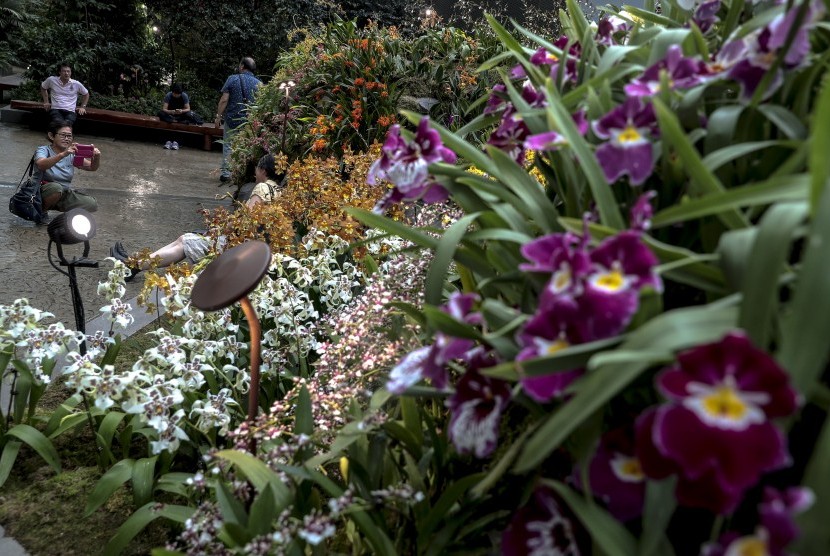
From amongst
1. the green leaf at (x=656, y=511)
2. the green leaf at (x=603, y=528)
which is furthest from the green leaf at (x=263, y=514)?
the green leaf at (x=656, y=511)

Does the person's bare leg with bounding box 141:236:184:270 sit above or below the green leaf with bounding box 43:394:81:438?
below

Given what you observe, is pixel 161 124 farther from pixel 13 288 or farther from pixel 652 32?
pixel 652 32

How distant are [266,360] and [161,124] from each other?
39.3ft

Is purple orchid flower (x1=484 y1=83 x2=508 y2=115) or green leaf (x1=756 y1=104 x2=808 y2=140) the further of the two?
purple orchid flower (x1=484 y1=83 x2=508 y2=115)

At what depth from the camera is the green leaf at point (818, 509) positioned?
705 mm

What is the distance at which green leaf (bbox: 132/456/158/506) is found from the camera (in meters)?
2.16

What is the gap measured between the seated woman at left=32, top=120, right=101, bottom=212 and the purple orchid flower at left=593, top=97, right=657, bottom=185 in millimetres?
5987

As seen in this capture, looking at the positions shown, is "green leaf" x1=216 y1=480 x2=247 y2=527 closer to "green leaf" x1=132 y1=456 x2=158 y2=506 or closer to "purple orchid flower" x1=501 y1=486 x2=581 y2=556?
"green leaf" x1=132 y1=456 x2=158 y2=506

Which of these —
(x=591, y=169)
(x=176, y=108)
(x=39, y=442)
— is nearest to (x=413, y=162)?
(x=591, y=169)

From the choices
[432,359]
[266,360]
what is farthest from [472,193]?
[266,360]

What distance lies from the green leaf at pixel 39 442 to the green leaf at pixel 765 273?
2363mm

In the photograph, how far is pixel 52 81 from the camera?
1055 cm

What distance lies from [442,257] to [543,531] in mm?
519

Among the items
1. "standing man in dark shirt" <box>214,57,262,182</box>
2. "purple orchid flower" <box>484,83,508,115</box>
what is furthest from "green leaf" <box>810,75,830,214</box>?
"standing man in dark shirt" <box>214,57,262,182</box>
